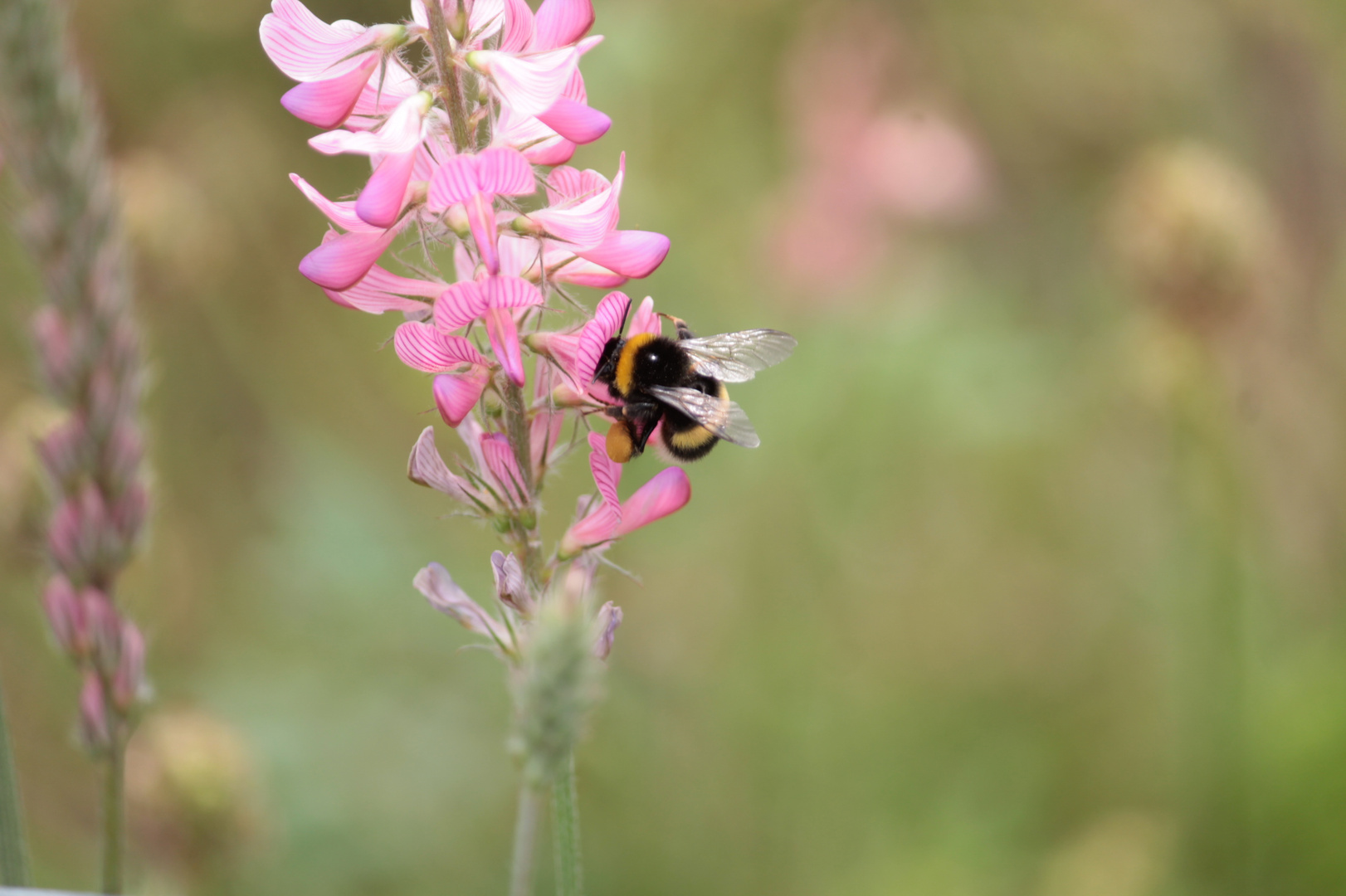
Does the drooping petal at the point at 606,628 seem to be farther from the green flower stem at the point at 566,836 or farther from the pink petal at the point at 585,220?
the pink petal at the point at 585,220

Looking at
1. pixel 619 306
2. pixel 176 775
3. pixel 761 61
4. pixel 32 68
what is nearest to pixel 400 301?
pixel 619 306

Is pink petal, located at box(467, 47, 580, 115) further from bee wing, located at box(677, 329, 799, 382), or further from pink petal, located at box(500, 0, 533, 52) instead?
bee wing, located at box(677, 329, 799, 382)

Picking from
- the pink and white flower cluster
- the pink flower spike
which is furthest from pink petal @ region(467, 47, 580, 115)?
the pink flower spike

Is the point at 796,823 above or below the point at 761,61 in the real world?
below

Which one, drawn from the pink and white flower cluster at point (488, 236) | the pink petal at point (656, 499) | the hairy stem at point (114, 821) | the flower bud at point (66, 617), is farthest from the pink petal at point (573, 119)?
the hairy stem at point (114, 821)

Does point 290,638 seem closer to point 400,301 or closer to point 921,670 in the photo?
point 921,670

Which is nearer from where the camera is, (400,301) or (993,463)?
(400,301)
